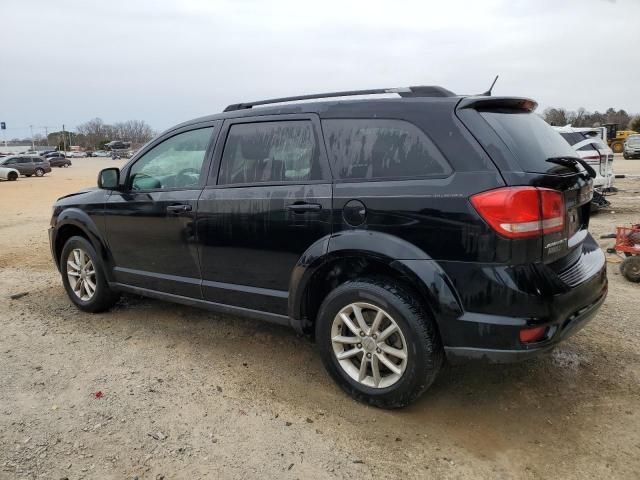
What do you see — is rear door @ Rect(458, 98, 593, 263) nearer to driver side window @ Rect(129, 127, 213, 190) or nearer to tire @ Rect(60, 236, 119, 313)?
driver side window @ Rect(129, 127, 213, 190)

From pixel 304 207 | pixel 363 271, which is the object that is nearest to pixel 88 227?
pixel 304 207

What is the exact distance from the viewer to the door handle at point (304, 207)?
3.24m

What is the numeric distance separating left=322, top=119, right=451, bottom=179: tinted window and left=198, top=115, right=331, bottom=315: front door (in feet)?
0.40

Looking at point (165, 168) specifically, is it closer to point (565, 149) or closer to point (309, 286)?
point (309, 286)

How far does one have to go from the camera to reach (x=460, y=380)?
3.50 metres

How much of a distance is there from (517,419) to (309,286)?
4.80ft

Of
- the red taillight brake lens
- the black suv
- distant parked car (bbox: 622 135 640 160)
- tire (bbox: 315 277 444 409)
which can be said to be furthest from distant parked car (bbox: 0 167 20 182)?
distant parked car (bbox: 622 135 640 160)

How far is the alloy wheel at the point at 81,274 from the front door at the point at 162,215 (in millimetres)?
427

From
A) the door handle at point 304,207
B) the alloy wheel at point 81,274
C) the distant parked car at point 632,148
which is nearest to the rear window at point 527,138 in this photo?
the door handle at point 304,207

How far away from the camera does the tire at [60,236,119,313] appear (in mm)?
4793

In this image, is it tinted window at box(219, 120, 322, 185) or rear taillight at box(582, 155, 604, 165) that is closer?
tinted window at box(219, 120, 322, 185)

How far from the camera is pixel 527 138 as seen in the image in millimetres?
2979

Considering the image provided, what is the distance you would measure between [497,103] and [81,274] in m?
3.97

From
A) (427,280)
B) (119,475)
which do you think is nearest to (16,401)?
(119,475)
